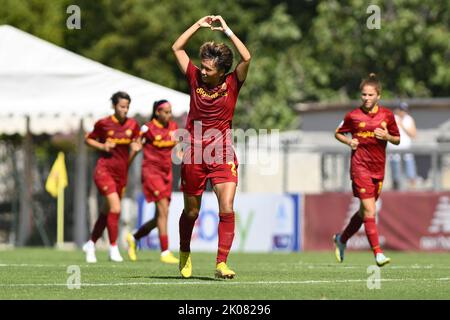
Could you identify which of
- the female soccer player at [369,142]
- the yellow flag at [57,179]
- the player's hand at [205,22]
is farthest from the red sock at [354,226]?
the yellow flag at [57,179]

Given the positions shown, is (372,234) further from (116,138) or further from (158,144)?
(158,144)

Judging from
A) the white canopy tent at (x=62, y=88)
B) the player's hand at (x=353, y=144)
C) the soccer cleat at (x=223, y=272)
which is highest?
→ the white canopy tent at (x=62, y=88)

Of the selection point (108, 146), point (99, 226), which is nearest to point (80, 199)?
point (99, 226)

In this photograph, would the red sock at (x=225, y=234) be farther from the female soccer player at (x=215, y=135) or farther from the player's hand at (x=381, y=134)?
the player's hand at (x=381, y=134)

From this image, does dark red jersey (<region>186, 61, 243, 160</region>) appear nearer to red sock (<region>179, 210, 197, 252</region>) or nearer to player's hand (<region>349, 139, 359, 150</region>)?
red sock (<region>179, 210, 197, 252</region>)

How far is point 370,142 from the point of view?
15.7 m

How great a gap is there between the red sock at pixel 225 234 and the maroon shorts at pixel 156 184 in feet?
20.3

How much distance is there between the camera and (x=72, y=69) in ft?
82.1

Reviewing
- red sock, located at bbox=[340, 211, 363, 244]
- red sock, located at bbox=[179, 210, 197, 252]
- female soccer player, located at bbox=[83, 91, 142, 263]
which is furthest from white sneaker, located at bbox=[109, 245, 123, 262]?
red sock, located at bbox=[179, 210, 197, 252]

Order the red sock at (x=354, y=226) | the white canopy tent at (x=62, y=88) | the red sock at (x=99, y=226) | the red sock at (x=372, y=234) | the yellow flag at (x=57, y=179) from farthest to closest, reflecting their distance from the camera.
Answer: the yellow flag at (x=57, y=179), the white canopy tent at (x=62, y=88), the red sock at (x=99, y=226), the red sock at (x=354, y=226), the red sock at (x=372, y=234)

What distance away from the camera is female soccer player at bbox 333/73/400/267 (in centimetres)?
1538

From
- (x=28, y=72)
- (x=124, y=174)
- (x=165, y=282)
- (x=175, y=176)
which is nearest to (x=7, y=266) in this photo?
(x=124, y=174)

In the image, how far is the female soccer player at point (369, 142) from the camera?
15.4 meters

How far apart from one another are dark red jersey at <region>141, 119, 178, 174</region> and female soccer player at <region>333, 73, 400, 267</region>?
3.29 metres
